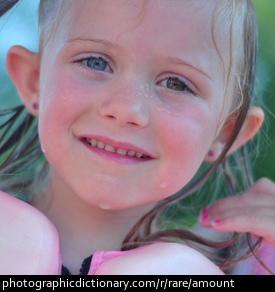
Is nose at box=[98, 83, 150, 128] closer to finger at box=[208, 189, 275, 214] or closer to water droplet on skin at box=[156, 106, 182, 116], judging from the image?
water droplet on skin at box=[156, 106, 182, 116]

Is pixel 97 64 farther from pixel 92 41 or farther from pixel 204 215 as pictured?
pixel 204 215

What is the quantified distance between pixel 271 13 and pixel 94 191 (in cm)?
109

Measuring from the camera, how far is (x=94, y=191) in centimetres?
138

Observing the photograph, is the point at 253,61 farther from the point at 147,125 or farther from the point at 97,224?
the point at 97,224

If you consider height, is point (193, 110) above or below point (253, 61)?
below

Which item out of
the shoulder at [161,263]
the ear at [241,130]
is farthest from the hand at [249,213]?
the shoulder at [161,263]

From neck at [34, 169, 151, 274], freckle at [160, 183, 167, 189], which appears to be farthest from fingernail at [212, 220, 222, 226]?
freckle at [160, 183, 167, 189]

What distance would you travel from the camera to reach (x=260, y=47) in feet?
6.21

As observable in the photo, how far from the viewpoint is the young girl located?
1.23m

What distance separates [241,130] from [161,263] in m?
0.79

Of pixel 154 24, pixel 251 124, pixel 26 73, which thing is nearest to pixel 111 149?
pixel 154 24

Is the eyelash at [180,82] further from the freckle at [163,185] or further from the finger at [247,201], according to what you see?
the finger at [247,201]
